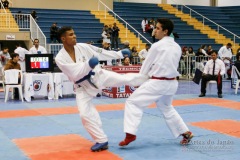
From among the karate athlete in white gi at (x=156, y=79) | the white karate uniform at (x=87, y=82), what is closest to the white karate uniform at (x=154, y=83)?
the karate athlete in white gi at (x=156, y=79)

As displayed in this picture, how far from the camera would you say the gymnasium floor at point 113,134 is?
455 centimetres

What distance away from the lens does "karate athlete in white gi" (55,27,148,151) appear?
4520 millimetres

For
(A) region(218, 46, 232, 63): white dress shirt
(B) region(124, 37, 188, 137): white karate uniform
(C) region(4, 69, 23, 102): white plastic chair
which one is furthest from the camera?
(A) region(218, 46, 232, 63): white dress shirt

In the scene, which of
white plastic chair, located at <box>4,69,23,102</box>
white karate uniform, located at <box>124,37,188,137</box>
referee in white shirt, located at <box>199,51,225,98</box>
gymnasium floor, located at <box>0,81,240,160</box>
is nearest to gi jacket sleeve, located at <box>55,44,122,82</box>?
white karate uniform, located at <box>124,37,188,137</box>

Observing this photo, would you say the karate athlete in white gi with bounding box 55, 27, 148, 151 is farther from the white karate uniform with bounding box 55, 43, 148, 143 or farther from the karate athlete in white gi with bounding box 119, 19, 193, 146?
the karate athlete in white gi with bounding box 119, 19, 193, 146

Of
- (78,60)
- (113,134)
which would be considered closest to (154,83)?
(78,60)

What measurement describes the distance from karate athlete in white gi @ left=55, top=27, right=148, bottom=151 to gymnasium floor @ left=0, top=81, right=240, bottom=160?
315 millimetres

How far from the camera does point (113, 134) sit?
5.74m

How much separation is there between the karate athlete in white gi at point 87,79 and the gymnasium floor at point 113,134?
12.4 inches

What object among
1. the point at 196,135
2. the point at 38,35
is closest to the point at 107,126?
the point at 196,135

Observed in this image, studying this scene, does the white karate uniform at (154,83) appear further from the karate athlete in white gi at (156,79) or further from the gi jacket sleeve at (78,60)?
the gi jacket sleeve at (78,60)

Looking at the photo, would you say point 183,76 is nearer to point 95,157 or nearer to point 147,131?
point 147,131

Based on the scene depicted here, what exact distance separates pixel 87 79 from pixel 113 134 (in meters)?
1.41

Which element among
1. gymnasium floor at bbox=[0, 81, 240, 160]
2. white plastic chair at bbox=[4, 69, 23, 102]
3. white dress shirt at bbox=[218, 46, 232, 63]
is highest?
white dress shirt at bbox=[218, 46, 232, 63]
